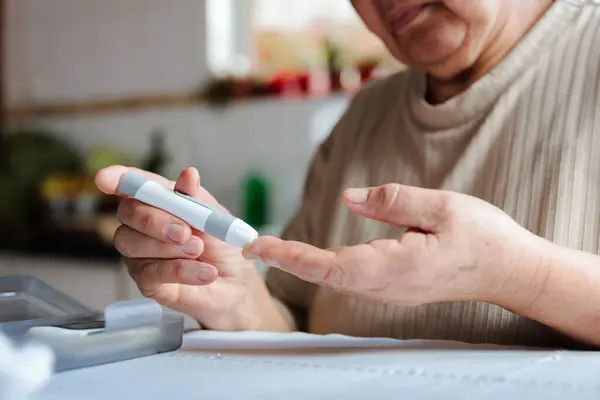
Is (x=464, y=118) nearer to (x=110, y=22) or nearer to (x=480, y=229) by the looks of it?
(x=480, y=229)

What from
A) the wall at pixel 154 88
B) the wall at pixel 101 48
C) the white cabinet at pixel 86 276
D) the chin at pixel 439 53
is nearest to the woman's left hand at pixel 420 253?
the chin at pixel 439 53

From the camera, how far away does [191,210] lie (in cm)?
60

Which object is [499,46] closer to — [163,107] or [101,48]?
[163,107]

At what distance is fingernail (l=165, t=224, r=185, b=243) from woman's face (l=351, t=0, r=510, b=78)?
33 cm

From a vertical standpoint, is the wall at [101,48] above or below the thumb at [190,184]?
above

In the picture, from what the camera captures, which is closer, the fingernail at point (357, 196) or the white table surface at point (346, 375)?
the white table surface at point (346, 375)

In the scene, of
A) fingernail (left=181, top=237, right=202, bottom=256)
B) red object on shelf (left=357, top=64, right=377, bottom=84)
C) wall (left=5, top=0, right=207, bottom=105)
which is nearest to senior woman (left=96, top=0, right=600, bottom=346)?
fingernail (left=181, top=237, right=202, bottom=256)

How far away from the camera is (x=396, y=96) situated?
3.07ft

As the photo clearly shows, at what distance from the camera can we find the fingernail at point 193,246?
24.3 inches

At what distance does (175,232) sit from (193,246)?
0.03 meters

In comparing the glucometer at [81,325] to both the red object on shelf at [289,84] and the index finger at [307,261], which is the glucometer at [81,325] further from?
the red object on shelf at [289,84]

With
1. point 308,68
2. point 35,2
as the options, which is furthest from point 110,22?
point 308,68

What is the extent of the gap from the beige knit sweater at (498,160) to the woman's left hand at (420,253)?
0.55ft

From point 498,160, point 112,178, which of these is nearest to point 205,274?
point 112,178
